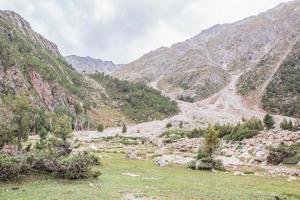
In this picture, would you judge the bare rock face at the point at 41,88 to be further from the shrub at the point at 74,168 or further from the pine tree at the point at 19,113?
the shrub at the point at 74,168

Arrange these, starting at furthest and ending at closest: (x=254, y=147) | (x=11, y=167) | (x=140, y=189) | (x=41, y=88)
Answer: (x=41, y=88)
(x=254, y=147)
(x=11, y=167)
(x=140, y=189)

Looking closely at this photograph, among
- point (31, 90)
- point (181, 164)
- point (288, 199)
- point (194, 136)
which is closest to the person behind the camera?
point (288, 199)

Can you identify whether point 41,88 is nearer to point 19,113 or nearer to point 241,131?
point 241,131

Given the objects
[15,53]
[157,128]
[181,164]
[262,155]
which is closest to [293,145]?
[262,155]

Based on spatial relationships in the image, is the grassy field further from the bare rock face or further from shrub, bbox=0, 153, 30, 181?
the bare rock face

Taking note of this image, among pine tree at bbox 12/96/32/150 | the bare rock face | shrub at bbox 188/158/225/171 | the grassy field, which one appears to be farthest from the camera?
the bare rock face

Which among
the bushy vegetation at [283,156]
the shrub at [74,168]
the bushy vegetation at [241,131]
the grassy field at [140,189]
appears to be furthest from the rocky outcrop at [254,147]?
the shrub at [74,168]

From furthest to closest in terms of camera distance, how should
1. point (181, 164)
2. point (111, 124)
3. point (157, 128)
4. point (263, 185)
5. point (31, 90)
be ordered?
point (111, 124) < point (31, 90) < point (157, 128) < point (181, 164) < point (263, 185)

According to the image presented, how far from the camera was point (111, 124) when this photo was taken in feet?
629

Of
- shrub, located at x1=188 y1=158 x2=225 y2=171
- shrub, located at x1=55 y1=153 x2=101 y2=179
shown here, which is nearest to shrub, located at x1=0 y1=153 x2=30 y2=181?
shrub, located at x1=55 y1=153 x2=101 y2=179

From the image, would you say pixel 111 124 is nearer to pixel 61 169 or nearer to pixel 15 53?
pixel 15 53

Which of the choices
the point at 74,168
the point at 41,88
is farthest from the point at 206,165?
the point at 41,88

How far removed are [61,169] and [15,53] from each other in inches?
6112

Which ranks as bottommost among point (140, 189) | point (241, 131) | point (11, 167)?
point (140, 189)
